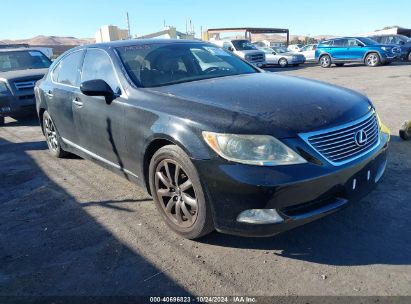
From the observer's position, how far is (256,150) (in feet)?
8.89

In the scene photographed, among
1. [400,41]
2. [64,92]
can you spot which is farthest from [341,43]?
[64,92]

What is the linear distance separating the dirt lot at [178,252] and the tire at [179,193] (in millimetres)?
170

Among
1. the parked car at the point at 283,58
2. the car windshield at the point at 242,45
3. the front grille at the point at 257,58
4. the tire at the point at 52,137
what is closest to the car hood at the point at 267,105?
the tire at the point at 52,137

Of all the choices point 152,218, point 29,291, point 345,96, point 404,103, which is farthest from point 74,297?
point 404,103

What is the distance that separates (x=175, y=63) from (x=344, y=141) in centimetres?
208

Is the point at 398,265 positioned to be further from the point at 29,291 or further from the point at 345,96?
the point at 29,291

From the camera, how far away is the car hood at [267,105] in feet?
9.14

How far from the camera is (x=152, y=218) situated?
12.3 ft

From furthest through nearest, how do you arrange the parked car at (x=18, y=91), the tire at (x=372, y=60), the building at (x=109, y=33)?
the building at (x=109, y=33), the tire at (x=372, y=60), the parked car at (x=18, y=91)

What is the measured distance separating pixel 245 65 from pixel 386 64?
19020 millimetres

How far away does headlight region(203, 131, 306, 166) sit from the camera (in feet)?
8.79

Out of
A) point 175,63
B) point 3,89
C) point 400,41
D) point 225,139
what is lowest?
point 3,89

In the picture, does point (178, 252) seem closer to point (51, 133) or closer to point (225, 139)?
point (225, 139)

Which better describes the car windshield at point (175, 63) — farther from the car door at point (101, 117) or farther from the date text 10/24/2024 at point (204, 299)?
the date text 10/24/2024 at point (204, 299)
